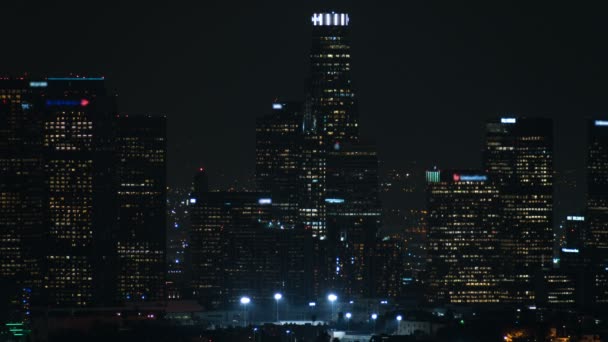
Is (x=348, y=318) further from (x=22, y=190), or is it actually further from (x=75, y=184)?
(x=22, y=190)

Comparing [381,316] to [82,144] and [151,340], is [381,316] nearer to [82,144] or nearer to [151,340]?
[82,144]

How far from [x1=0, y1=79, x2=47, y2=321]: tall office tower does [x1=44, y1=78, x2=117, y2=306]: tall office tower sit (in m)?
0.87

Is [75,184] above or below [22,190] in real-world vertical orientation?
above

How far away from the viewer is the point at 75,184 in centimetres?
19312

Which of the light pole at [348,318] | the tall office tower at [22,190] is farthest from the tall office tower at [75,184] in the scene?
the light pole at [348,318]

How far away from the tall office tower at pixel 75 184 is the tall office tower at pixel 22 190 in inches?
34.4

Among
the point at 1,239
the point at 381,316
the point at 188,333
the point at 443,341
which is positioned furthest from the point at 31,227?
the point at 443,341

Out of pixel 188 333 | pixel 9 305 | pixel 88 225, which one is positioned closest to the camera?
pixel 188 333

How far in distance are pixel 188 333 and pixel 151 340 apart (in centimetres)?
736

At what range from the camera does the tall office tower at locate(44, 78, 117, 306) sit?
19275cm

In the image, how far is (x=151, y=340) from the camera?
145750mm

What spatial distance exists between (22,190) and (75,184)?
4.16 metres

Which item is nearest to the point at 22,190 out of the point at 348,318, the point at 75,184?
the point at 75,184

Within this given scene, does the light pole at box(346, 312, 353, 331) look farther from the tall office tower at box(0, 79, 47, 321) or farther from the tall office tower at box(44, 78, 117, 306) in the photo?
the tall office tower at box(0, 79, 47, 321)
